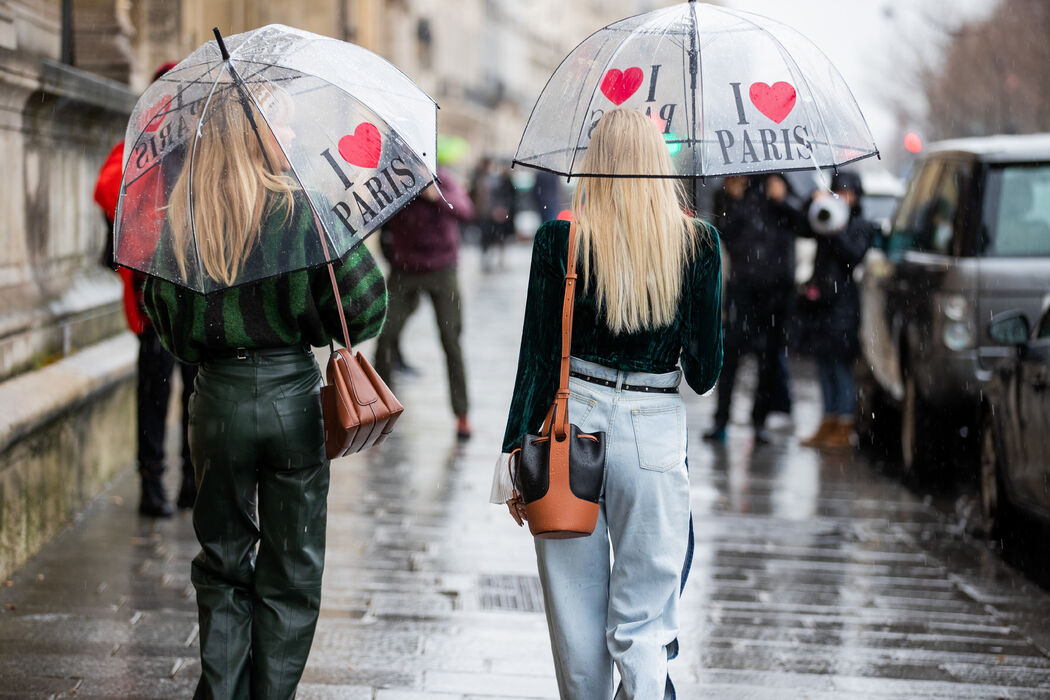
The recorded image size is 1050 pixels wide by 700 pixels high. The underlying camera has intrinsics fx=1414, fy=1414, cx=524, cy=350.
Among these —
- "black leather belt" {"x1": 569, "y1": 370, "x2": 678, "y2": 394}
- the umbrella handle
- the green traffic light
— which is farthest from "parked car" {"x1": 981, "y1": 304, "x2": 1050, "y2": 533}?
the umbrella handle

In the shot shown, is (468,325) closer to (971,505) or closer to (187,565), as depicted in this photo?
(971,505)

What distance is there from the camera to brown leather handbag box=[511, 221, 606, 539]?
3.46 meters

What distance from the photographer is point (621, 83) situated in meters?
4.08

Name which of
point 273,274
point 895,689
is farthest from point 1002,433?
Answer: point 273,274

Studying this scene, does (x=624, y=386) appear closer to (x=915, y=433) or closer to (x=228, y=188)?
(x=228, y=188)

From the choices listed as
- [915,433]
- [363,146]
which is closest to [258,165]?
[363,146]

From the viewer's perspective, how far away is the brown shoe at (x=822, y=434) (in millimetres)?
9578

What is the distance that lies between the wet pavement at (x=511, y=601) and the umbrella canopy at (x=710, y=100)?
69.7 inches

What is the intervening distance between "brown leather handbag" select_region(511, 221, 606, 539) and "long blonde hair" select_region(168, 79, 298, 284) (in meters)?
0.79

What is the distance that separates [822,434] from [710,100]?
589cm

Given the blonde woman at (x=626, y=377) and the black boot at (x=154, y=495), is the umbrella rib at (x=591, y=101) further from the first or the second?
the black boot at (x=154, y=495)

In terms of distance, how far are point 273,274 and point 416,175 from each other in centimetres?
49

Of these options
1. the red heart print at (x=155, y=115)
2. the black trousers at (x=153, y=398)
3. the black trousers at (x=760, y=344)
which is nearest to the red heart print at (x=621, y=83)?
the red heart print at (x=155, y=115)

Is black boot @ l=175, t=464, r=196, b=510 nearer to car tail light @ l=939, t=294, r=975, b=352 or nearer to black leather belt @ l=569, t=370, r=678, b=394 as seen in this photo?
black leather belt @ l=569, t=370, r=678, b=394
